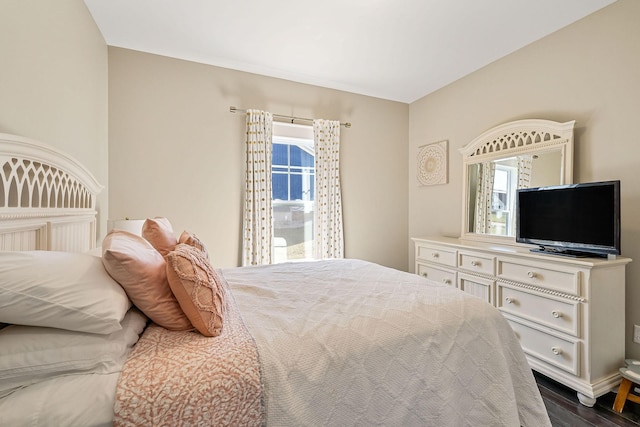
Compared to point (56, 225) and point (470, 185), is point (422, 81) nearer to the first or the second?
point (470, 185)

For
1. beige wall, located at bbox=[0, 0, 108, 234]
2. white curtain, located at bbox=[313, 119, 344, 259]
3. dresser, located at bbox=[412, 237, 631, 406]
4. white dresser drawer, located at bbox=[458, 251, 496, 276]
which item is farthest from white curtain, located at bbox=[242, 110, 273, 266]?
dresser, located at bbox=[412, 237, 631, 406]

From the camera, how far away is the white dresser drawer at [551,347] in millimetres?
1836

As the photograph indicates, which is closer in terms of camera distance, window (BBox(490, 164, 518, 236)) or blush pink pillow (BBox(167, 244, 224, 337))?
blush pink pillow (BBox(167, 244, 224, 337))

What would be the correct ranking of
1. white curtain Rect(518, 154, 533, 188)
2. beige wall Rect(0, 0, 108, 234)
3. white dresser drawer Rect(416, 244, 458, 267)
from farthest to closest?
white dresser drawer Rect(416, 244, 458, 267) → white curtain Rect(518, 154, 533, 188) → beige wall Rect(0, 0, 108, 234)

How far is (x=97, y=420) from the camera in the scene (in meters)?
0.73

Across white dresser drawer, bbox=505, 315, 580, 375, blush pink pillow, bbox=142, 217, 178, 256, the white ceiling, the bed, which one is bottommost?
white dresser drawer, bbox=505, 315, 580, 375

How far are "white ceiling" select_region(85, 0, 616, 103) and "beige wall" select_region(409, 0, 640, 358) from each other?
0.45ft

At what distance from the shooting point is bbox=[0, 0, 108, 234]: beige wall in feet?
4.13

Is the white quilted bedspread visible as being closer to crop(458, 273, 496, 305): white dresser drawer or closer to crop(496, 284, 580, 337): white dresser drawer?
crop(496, 284, 580, 337): white dresser drawer

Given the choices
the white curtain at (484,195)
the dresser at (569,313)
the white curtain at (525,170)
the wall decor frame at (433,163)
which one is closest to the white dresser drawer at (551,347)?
the dresser at (569,313)

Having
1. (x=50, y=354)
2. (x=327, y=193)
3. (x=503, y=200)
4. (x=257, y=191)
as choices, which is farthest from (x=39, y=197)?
(x=503, y=200)

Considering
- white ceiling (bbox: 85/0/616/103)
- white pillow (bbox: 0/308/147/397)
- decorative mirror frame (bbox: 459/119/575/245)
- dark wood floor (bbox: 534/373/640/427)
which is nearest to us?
white pillow (bbox: 0/308/147/397)

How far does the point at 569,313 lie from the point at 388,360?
162 centimetres

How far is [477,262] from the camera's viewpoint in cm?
252
